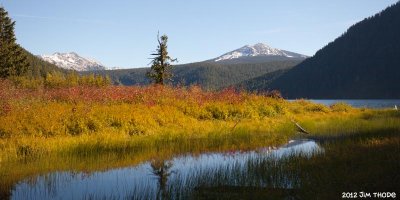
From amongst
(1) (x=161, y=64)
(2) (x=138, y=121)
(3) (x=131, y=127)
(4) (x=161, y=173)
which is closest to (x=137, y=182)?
(4) (x=161, y=173)

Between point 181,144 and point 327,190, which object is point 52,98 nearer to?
point 181,144

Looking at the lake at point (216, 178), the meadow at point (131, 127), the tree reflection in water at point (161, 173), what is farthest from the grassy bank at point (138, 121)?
the tree reflection in water at point (161, 173)

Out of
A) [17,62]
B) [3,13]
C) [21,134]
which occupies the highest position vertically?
[3,13]

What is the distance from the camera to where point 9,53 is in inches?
2562

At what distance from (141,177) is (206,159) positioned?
125 inches

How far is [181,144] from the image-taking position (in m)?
16.2

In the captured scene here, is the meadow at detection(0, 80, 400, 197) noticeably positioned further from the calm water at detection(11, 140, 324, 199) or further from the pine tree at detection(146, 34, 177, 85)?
the pine tree at detection(146, 34, 177, 85)

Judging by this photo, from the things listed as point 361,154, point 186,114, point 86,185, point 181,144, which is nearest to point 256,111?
point 186,114

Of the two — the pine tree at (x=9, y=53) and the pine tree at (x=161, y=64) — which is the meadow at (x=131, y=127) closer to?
the pine tree at (x=161, y=64)

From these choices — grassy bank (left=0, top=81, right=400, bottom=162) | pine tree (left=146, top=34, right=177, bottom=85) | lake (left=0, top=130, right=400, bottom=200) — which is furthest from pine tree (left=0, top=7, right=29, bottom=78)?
lake (left=0, top=130, right=400, bottom=200)

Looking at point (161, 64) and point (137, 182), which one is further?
point (161, 64)

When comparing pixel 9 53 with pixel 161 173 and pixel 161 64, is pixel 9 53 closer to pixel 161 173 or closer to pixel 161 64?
pixel 161 64

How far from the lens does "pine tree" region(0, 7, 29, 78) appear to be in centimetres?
6400

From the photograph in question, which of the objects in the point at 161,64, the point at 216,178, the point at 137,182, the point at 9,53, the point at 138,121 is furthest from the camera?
the point at 9,53
